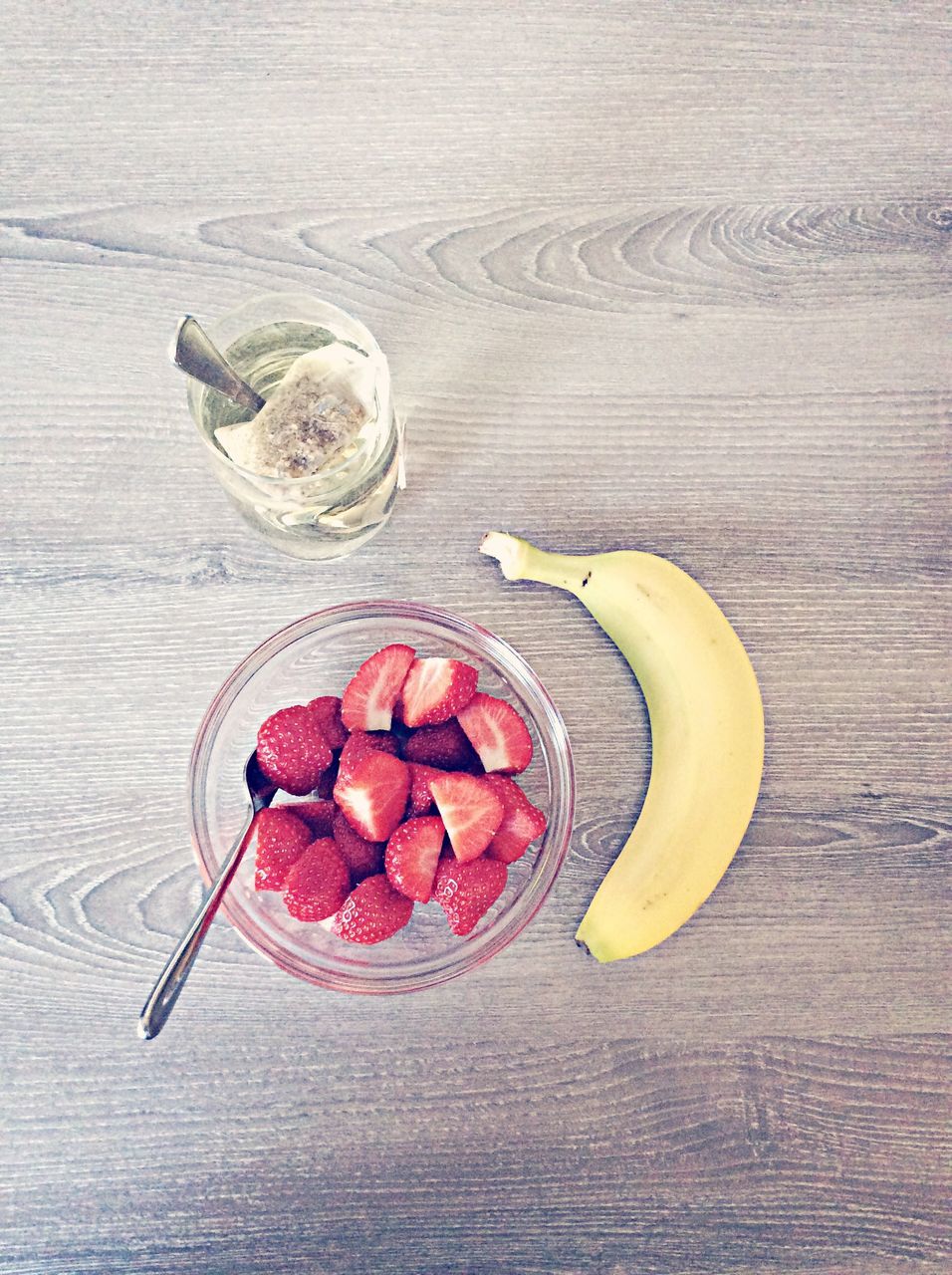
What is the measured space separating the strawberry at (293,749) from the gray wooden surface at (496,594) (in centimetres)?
15

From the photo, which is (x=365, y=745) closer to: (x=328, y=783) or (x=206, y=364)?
(x=328, y=783)

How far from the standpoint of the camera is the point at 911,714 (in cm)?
98

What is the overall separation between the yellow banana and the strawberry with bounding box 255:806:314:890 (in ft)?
0.97

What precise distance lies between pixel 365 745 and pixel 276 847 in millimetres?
120

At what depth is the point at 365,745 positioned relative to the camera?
834 mm

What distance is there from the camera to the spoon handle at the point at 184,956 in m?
Result: 0.70

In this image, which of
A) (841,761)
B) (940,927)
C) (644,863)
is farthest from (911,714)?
(644,863)

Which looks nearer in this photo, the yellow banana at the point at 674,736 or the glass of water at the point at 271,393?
the glass of water at the point at 271,393

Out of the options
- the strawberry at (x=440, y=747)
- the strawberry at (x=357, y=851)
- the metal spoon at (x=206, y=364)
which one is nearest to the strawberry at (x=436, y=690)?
the strawberry at (x=440, y=747)

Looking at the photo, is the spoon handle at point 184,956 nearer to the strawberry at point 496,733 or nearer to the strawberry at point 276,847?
the strawberry at point 276,847

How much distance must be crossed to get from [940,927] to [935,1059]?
14 cm

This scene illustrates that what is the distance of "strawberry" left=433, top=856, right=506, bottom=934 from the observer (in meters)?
0.81

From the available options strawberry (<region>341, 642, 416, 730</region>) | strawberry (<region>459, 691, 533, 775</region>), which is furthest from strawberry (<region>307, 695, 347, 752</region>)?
strawberry (<region>459, 691, 533, 775</region>)

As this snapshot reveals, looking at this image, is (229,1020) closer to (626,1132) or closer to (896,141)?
(626,1132)
